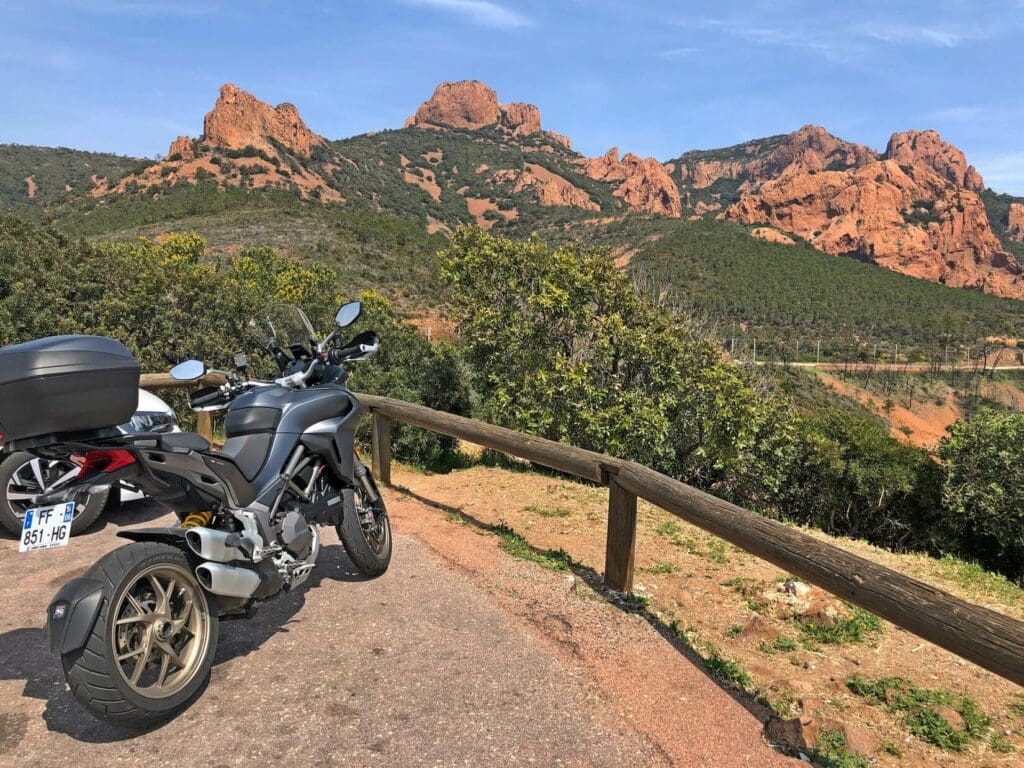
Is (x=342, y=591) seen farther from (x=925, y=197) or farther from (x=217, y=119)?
(x=925, y=197)

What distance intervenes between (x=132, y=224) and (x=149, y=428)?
208 ft

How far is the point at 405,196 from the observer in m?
109

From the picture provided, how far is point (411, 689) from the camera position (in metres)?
2.99

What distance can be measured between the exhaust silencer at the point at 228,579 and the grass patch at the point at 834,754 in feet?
8.26

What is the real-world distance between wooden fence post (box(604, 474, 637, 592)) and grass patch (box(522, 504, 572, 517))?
2390 mm

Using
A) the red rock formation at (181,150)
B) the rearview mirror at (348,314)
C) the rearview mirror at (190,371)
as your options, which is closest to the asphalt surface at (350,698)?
the rearview mirror at (190,371)

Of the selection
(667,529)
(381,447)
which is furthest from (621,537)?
(381,447)

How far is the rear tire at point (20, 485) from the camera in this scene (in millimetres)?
4637

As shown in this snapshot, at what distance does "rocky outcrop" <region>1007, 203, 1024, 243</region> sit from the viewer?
176 metres

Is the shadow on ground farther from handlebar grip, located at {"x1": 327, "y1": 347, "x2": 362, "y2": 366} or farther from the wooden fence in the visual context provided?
the wooden fence

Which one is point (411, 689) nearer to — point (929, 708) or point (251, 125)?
point (929, 708)

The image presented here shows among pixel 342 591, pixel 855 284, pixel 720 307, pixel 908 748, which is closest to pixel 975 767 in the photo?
pixel 908 748

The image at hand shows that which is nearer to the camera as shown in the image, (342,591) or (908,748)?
(908,748)

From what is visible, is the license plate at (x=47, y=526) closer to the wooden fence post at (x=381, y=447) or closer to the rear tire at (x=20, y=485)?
the rear tire at (x=20, y=485)
